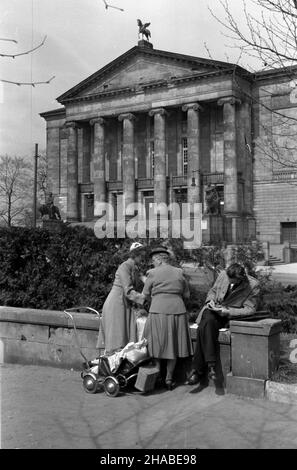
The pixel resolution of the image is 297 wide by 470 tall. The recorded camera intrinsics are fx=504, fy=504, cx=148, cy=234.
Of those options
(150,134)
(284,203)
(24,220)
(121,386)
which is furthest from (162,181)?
(121,386)

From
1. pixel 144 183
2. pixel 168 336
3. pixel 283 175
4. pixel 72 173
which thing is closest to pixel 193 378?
pixel 168 336

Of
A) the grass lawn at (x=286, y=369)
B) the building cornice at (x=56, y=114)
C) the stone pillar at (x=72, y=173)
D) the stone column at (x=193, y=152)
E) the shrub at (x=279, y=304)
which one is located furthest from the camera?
the building cornice at (x=56, y=114)

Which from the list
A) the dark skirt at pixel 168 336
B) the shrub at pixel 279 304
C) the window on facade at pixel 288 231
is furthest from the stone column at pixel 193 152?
the dark skirt at pixel 168 336

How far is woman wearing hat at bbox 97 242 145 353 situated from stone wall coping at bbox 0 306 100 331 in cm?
52

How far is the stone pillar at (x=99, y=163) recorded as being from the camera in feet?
173

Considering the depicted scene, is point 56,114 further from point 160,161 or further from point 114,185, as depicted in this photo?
point 160,161

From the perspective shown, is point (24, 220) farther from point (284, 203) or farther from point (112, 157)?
point (284, 203)

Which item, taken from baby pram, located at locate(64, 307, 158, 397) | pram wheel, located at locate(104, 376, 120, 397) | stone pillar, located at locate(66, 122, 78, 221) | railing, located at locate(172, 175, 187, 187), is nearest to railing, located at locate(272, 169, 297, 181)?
railing, located at locate(172, 175, 187, 187)

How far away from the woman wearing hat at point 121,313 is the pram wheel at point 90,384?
1.64ft

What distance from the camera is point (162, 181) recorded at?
1906 inches

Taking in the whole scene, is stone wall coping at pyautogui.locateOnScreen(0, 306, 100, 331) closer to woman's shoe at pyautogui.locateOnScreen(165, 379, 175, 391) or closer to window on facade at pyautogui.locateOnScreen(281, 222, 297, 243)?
woman's shoe at pyautogui.locateOnScreen(165, 379, 175, 391)

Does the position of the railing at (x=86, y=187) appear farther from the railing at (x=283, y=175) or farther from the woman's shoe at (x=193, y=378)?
the woman's shoe at (x=193, y=378)

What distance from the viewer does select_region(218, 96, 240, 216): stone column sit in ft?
147

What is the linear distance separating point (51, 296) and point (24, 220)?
1748 inches
